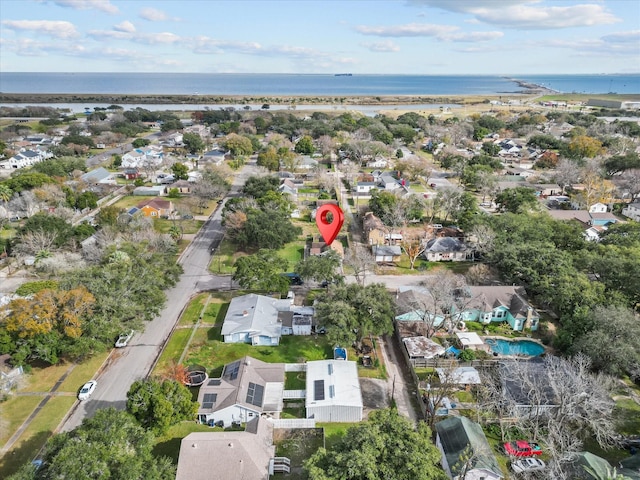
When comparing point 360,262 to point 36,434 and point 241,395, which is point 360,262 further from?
point 36,434

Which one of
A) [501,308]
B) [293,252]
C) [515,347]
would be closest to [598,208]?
[501,308]

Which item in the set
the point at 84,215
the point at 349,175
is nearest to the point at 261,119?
the point at 349,175

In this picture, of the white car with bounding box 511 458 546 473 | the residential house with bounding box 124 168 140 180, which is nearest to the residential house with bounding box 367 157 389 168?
the residential house with bounding box 124 168 140 180

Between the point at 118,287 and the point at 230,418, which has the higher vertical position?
the point at 118,287

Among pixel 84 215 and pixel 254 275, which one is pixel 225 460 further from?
pixel 84 215

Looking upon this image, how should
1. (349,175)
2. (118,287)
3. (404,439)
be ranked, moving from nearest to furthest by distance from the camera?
(404,439)
(118,287)
(349,175)

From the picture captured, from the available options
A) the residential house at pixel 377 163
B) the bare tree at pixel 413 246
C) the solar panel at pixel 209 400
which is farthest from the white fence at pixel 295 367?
the residential house at pixel 377 163

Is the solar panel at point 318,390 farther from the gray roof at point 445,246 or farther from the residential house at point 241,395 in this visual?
the gray roof at point 445,246
